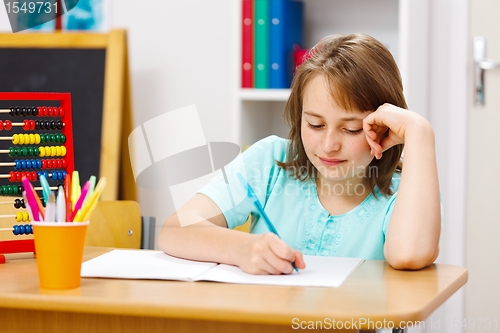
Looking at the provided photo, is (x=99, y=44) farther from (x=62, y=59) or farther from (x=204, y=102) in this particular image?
(x=204, y=102)

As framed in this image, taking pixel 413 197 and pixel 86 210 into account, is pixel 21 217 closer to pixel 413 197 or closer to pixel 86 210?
pixel 86 210

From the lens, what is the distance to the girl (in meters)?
1.08

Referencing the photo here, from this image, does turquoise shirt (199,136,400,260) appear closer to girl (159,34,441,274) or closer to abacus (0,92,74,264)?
girl (159,34,441,274)

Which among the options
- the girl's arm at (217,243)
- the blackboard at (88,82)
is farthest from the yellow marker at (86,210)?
the blackboard at (88,82)

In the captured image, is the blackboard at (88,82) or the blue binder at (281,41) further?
the blackboard at (88,82)

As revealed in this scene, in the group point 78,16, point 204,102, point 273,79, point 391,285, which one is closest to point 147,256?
point 391,285

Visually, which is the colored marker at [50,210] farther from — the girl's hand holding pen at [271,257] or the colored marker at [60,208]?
the girl's hand holding pen at [271,257]

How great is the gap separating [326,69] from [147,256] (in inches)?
20.5

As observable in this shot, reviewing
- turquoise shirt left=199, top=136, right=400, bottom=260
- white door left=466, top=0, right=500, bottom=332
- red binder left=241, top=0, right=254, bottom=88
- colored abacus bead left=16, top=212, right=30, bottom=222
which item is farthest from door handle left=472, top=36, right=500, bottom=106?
colored abacus bead left=16, top=212, right=30, bottom=222

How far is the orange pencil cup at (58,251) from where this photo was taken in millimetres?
849

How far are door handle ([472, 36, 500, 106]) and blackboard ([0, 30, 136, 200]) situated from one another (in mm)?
1302

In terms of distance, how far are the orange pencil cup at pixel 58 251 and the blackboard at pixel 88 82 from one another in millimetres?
1524

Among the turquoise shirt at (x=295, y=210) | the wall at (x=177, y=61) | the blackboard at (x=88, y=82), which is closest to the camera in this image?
the turquoise shirt at (x=295, y=210)

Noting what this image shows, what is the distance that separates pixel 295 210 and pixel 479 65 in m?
1.23
